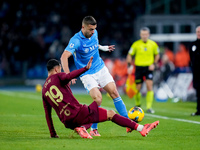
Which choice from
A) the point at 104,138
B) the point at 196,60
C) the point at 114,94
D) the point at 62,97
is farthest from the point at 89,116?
the point at 196,60

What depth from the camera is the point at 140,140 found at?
24.0ft

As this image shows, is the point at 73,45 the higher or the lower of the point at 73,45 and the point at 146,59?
the higher

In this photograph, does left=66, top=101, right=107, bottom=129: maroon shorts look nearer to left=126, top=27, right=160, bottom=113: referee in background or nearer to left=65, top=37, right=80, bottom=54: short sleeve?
left=65, top=37, right=80, bottom=54: short sleeve

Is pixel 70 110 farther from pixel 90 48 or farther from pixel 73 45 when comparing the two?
pixel 90 48

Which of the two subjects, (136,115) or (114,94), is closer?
(114,94)

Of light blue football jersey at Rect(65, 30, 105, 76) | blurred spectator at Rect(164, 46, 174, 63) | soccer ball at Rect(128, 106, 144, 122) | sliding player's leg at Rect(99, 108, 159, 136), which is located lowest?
blurred spectator at Rect(164, 46, 174, 63)

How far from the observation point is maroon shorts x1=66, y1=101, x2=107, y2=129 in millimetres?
7176

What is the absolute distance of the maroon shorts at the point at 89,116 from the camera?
718 cm

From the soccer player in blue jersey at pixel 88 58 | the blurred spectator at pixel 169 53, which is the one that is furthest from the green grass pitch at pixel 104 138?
the blurred spectator at pixel 169 53

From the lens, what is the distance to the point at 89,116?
720cm

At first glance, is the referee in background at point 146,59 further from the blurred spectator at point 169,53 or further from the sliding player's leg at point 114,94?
the blurred spectator at point 169,53

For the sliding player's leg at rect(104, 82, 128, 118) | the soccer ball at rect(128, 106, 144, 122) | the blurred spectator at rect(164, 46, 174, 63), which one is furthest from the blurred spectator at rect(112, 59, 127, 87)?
the sliding player's leg at rect(104, 82, 128, 118)

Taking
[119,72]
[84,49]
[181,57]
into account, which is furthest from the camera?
[181,57]

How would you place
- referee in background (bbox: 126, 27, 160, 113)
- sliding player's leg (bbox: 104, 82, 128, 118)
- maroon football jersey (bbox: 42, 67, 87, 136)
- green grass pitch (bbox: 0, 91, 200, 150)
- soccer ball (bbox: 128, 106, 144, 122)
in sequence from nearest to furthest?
green grass pitch (bbox: 0, 91, 200, 150) < maroon football jersey (bbox: 42, 67, 87, 136) < sliding player's leg (bbox: 104, 82, 128, 118) < soccer ball (bbox: 128, 106, 144, 122) < referee in background (bbox: 126, 27, 160, 113)
